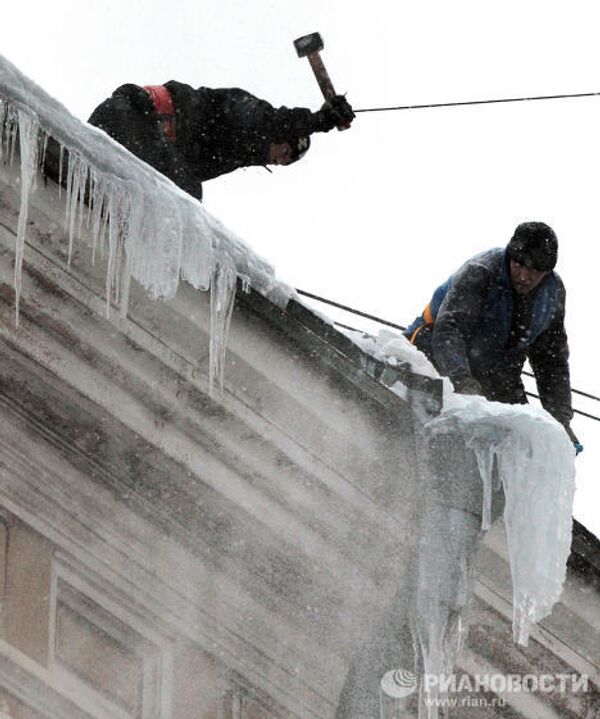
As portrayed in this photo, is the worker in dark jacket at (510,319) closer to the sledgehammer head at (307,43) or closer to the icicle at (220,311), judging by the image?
the sledgehammer head at (307,43)

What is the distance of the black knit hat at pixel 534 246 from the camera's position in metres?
6.55

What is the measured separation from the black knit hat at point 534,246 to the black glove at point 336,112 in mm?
891

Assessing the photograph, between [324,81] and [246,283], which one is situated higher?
[324,81]

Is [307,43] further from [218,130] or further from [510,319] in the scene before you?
[510,319]

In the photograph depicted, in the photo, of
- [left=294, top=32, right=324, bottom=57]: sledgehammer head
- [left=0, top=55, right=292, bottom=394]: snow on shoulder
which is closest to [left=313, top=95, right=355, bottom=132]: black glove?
[left=294, top=32, right=324, bottom=57]: sledgehammer head

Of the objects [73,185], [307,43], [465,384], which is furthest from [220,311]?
[307,43]

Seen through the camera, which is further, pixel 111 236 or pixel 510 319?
pixel 510 319

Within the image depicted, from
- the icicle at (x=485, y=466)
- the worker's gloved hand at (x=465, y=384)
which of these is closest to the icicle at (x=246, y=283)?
the icicle at (x=485, y=466)

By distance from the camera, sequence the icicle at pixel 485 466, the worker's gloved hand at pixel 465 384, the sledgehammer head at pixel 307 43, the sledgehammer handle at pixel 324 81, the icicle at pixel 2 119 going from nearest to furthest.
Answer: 1. the icicle at pixel 2 119
2. the icicle at pixel 485 466
3. the worker's gloved hand at pixel 465 384
4. the sledgehammer head at pixel 307 43
5. the sledgehammer handle at pixel 324 81

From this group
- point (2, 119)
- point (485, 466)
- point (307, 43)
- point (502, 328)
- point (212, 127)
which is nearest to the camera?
point (2, 119)

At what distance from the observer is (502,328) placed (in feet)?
22.0

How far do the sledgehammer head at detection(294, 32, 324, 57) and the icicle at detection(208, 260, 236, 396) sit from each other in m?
A: 1.99

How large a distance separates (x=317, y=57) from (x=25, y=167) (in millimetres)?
2393

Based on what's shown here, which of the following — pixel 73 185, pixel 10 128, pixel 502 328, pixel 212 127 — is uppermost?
pixel 10 128
